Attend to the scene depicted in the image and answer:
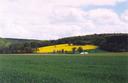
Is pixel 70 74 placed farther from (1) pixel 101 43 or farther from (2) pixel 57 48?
(2) pixel 57 48

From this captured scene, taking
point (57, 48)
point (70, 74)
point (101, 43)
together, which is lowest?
point (70, 74)

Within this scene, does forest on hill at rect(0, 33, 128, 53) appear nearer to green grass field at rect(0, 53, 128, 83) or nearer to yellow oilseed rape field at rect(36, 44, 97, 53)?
green grass field at rect(0, 53, 128, 83)

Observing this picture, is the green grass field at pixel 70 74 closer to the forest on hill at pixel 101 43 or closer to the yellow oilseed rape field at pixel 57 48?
the forest on hill at pixel 101 43

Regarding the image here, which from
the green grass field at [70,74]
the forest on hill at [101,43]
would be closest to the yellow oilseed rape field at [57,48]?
the forest on hill at [101,43]

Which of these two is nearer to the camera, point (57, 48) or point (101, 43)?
point (101, 43)

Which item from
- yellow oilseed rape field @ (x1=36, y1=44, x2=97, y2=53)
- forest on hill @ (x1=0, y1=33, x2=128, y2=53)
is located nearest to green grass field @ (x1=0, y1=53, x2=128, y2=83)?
forest on hill @ (x1=0, y1=33, x2=128, y2=53)

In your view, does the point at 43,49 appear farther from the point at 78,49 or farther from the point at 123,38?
the point at 123,38

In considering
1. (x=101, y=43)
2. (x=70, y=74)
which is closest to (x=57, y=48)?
(x=101, y=43)

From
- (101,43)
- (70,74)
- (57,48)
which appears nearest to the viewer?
(70,74)

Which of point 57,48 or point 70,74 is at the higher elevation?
point 57,48

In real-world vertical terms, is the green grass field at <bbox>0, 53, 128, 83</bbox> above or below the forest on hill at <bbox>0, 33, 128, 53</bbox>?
below

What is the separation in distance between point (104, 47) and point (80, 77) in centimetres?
440

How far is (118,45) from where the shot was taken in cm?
1264

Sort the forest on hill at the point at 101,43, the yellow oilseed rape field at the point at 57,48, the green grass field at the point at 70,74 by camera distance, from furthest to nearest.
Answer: the yellow oilseed rape field at the point at 57,48
the forest on hill at the point at 101,43
the green grass field at the point at 70,74
